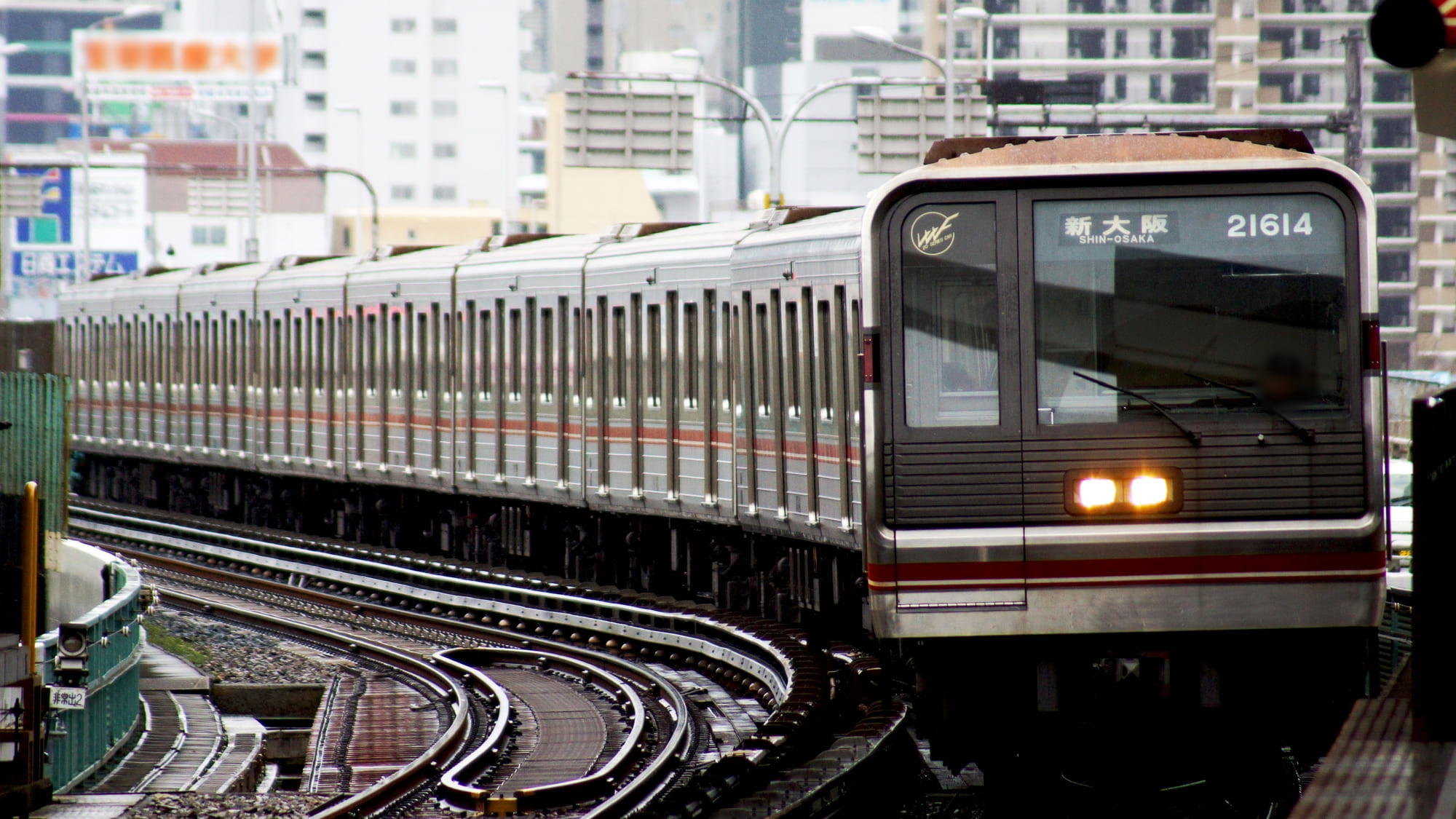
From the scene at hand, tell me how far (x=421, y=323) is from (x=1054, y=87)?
33748 millimetres

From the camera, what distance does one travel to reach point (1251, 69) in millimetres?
80188

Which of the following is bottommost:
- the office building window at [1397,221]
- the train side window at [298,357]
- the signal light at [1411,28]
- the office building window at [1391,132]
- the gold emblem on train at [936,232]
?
the train side window at [298,357]

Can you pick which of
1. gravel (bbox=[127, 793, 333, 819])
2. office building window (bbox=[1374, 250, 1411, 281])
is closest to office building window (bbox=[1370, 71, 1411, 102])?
office building window (bbox=[1374, 250, 1411, 281])

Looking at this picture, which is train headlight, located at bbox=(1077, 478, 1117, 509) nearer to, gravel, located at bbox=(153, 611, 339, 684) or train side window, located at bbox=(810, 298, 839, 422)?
train side window, located at bbox=(810, 298, 839, 422)

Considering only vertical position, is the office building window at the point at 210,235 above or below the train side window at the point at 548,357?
above

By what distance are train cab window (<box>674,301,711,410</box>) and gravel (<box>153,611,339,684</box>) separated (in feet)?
11.0

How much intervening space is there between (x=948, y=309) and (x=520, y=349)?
12.7m

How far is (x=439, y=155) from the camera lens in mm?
106938

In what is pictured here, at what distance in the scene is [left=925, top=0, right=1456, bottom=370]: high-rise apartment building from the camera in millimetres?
79875

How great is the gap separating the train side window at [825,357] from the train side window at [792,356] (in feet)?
1.77

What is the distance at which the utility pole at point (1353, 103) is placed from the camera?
2997 cm

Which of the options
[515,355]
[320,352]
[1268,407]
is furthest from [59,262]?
[1268,407]

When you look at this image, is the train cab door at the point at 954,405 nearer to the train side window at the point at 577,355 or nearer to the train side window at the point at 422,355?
the train side window at the point at 577,355

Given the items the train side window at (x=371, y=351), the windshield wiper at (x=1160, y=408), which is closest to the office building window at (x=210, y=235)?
the train side window at (x=371, y=351)
